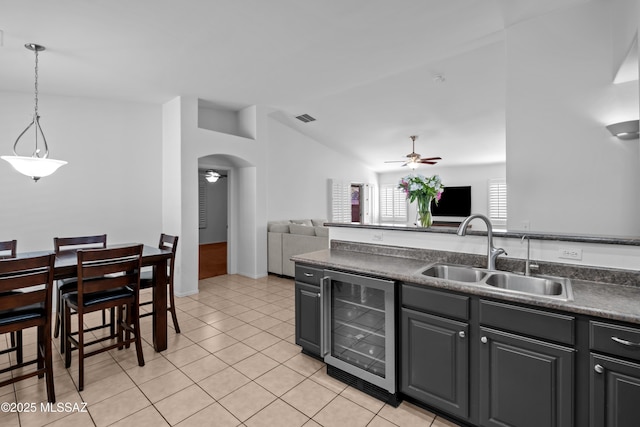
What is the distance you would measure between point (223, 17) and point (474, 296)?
9.52 feet

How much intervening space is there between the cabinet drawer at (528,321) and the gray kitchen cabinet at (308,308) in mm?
1230

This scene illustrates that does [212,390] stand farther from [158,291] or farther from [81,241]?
[81,241]

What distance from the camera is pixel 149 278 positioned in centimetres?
310

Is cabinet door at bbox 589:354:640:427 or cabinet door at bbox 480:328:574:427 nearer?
cabinet door at bbox 589:354:640:427

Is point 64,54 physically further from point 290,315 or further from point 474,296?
point 474,296

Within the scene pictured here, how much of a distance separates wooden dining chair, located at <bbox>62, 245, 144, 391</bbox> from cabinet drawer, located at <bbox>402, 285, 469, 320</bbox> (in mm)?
2128

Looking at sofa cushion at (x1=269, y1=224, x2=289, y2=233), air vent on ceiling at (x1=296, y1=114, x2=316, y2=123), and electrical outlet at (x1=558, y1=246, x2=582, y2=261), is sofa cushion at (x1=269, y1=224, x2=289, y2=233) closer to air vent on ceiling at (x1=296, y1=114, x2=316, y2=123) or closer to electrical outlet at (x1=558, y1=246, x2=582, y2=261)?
air vent on ceiling at (x1=296, y1=114, x2=316, y2=123)

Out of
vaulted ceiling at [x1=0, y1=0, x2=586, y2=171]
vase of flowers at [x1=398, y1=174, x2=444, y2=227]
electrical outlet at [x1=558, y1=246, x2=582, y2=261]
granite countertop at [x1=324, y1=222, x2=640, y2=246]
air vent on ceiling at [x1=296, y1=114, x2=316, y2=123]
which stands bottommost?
electrical outlet at [x1=558, y1=246, x2=582, y2=261]

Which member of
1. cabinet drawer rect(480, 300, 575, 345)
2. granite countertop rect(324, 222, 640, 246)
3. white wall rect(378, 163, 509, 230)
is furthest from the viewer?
white wall rect(378, 163, 509, 230)

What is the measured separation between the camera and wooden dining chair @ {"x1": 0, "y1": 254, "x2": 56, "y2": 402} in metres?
2.00

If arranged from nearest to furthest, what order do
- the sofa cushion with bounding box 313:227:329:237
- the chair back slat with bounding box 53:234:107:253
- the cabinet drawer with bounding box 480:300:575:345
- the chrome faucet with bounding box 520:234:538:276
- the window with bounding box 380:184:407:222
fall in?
the cabinet drawer with bounding box 480:300:575:345 → the chrome faucet with bounding box 520:234:538:276 → the chair back slat with bounding box 53:234:107:253 → the sofa cushion with bounding box 313:227:329:237 → the window with bounding box 380:184:407:222

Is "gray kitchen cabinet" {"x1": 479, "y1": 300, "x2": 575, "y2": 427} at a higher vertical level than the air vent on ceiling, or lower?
lower

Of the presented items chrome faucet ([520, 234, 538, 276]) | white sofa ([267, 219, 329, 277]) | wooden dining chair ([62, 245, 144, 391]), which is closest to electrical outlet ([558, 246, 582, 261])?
chrome faucet ([520, 234, 538, 276])

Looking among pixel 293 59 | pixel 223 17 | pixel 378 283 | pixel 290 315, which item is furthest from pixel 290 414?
pixel 293 59
